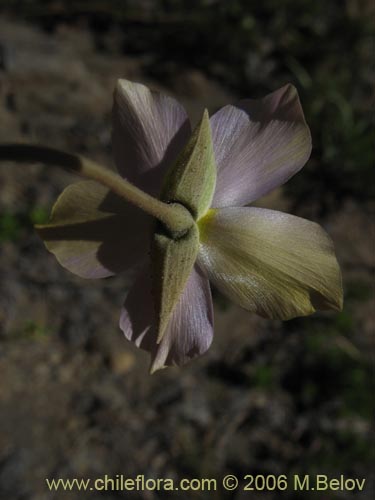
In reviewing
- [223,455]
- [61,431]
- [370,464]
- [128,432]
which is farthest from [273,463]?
[61,431]

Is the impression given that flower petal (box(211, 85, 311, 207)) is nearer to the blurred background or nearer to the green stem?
the green stem

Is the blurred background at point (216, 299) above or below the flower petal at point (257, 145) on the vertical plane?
below

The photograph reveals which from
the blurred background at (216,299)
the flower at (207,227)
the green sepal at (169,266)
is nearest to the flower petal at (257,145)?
the flower at (207,227)

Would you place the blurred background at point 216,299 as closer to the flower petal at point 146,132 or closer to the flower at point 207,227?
the flower at point 207,227

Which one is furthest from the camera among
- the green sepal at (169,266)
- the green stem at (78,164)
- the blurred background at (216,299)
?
the blurred background at (216,299)

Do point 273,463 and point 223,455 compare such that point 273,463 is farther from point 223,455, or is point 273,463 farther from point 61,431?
point 61,431
